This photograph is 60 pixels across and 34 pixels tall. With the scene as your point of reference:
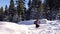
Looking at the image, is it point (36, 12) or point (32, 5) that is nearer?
point (36, 12)

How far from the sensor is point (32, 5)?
174 feet

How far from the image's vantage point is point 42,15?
47.6 m

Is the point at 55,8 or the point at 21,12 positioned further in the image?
the point at 21,12

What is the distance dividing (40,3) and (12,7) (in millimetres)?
8713

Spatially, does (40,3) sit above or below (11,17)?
above

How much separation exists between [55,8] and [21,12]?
9.45 m

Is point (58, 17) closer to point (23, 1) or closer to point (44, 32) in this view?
point (23, 1)

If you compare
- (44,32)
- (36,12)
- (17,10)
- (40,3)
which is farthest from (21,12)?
(44,32)

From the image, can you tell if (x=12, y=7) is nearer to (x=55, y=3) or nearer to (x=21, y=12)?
(x=21, y=12)

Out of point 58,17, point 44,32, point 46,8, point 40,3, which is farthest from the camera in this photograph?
point 40,3

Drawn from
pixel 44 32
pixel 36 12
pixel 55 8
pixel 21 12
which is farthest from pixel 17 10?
pixel 44 32

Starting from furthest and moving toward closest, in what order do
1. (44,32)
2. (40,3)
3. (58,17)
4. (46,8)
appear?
(40,3)
(46,8)
(58,17)
(44,32)

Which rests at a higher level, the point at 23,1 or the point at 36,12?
the point at 23,1

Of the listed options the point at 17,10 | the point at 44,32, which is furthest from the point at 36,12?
the point at 44,32
